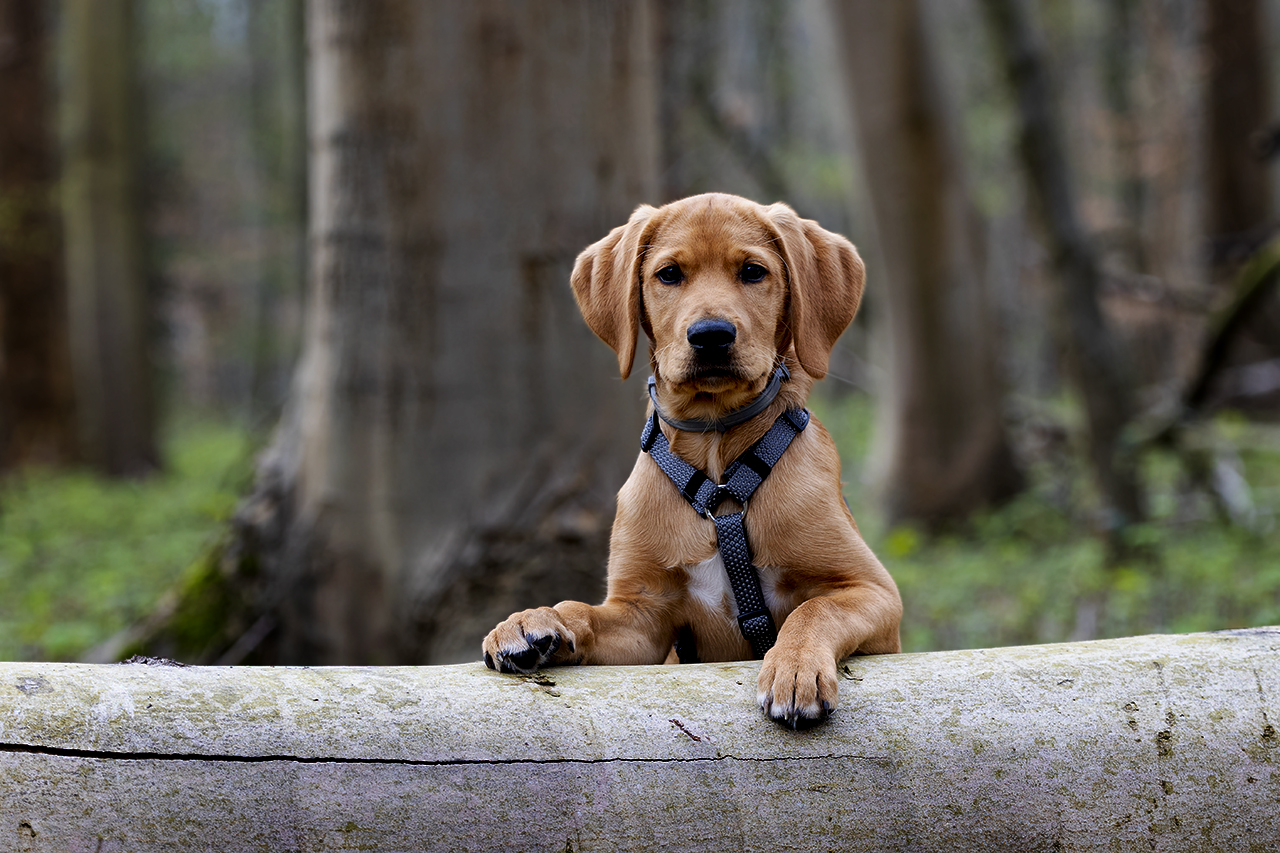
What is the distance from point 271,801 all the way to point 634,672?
94 cm

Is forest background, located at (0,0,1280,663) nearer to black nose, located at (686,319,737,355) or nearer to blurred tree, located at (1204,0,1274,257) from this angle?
blurred tree, located at (1204,0,1274,257)

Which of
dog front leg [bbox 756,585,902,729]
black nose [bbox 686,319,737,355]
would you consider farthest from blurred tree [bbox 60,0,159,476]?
dog front leg [bbox 756,585,902,729]

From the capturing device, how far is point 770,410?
9.95 feet

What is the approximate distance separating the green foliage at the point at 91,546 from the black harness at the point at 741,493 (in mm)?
3402

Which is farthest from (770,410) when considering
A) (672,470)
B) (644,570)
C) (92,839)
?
(92,839)

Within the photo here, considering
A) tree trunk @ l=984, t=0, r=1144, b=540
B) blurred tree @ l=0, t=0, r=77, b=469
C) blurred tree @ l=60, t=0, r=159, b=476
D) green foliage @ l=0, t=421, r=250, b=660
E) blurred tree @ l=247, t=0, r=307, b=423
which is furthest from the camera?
blurred tree @ l=247, t=0, r=307, b=423

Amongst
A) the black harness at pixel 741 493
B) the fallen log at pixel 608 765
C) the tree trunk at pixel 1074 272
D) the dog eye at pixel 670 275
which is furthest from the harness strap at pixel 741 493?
the tree trunk at pixel 1074 272

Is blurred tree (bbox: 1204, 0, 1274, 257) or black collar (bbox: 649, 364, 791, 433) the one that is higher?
blurred tree (bbox: 1204, 0, 1274, 257)

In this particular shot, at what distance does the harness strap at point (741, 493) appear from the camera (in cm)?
288

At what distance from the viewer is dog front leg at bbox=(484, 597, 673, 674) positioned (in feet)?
9.08

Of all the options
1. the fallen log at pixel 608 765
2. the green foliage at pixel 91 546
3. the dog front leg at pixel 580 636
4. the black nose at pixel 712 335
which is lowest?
the green foliage at pixel 91 546

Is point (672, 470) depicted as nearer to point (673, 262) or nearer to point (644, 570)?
point (644, 570)

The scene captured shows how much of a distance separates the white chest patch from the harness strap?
0.09 ft

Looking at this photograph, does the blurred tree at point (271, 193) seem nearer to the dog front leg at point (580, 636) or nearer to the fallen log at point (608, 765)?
the dog front leg at point (580, 636)
